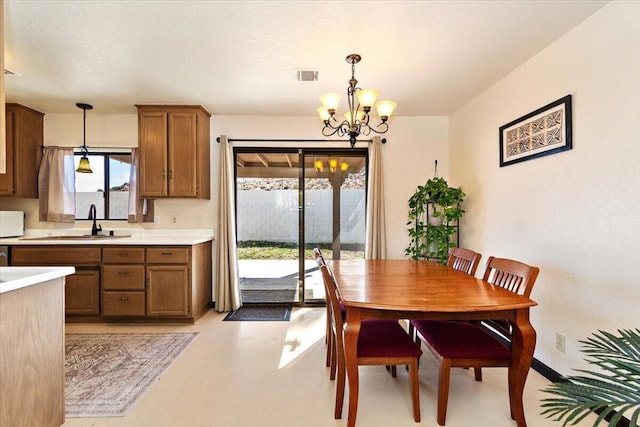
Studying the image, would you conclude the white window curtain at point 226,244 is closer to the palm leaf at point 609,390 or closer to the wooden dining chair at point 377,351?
the wooden dining chair at point 377,351

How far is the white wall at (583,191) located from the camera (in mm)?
1748

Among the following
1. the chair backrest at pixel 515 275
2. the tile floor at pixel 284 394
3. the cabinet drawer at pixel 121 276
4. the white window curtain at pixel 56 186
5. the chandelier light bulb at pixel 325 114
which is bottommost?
the tile floor at pixel 284 394

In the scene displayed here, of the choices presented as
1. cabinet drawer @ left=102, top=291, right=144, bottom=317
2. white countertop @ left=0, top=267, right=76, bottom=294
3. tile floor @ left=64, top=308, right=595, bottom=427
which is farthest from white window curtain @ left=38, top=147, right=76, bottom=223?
white countertop @ left=0, top=267, right=76, bottom=294

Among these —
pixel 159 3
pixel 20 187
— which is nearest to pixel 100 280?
pixel 20 187

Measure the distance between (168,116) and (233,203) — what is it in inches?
48.8

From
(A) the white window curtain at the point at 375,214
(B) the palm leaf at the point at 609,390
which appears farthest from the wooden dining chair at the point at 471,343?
(A) the white window curtain at the point at 375,214

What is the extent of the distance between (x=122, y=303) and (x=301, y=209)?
2260mm

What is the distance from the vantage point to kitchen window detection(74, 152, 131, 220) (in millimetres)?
3891

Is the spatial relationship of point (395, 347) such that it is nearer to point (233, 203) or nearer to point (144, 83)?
point (233, 203)

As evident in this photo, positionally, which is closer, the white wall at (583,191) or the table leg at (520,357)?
the table leg at (520,357)

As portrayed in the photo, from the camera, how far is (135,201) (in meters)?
3.77

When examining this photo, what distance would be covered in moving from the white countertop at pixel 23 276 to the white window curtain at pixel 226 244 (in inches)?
83.7

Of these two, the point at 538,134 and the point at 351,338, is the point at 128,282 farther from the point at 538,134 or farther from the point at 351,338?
the point at 538,134

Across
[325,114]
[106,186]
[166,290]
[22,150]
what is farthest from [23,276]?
[22,150]
